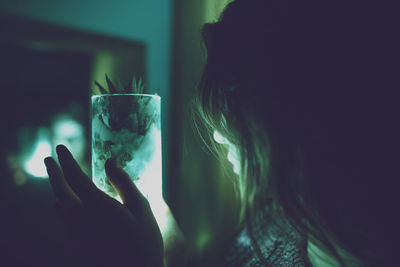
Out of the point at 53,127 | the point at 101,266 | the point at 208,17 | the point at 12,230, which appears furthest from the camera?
the point at 53,127

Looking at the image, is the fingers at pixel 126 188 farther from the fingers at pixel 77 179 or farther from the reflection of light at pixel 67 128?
the reflection of light at pixel 67 128

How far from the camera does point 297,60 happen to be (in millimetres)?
623

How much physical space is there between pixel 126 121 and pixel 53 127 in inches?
109

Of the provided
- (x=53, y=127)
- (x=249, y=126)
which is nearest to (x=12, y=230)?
(x=53, y=127)

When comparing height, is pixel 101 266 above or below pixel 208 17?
below

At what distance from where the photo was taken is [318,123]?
0.63 meters

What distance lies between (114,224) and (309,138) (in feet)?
1.38

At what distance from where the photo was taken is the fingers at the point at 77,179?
0.61m

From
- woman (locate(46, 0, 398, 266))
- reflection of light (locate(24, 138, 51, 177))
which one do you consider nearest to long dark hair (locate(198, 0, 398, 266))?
woman (locate(46, 0, 398, 266))

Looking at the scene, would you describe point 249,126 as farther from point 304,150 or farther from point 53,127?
point 53,127

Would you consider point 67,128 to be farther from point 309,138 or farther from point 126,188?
point 309,138

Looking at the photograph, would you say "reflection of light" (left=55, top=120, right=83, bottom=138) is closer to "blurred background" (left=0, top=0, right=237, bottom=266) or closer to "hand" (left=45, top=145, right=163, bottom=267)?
"blurred background" (left=0, top=0, right=237, bottom=266)

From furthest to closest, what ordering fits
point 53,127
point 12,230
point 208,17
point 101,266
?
point 53,127 < point 12,230 < point 208,17 < point 101,266

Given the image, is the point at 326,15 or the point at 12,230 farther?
the point at 12,230
